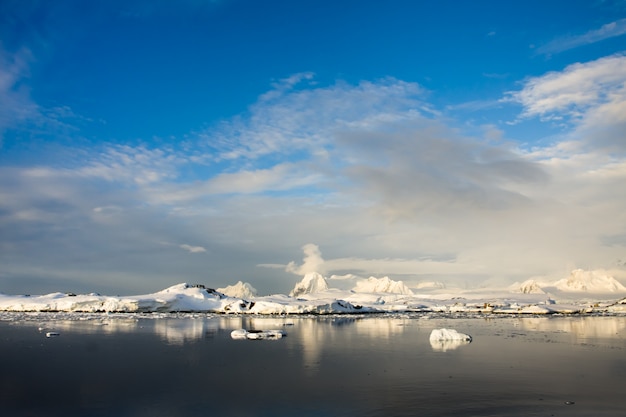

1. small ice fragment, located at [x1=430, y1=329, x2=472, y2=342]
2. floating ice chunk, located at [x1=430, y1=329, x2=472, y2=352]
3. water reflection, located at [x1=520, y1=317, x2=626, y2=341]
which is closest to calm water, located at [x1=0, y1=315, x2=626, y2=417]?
floating ice chunk, located at [x1=430, y1=329, x2=472, y2=352]

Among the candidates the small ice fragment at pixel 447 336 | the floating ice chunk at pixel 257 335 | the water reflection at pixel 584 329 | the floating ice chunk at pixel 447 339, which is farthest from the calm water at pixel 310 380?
the water reflection at pixel 584 329

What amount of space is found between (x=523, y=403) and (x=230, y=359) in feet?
45.5

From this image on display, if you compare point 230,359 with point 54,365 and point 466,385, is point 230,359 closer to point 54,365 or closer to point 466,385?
point 54,365

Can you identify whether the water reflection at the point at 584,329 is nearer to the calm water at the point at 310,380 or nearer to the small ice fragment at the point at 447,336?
the small ice fragment at the point at 447,336

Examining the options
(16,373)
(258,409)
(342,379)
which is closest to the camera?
(258,409)

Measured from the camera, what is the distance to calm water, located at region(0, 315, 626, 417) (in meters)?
12.8

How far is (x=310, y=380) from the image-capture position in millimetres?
17078

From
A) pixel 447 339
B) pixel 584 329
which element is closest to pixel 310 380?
pixel 447 339

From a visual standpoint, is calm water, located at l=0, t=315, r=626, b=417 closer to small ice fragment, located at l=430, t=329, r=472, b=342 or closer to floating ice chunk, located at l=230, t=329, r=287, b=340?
small ice fragment, located at l=430, t=329, r=472, b=342

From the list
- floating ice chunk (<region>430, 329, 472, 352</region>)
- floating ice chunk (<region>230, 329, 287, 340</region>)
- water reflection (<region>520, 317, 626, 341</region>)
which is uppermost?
floating ice chunk (<region>230, 329, 287, 340</region>)

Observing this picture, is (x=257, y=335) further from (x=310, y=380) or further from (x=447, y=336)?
(x=310, y=380)

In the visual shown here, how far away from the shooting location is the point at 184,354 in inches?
968

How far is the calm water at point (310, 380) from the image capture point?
1283 centimetres

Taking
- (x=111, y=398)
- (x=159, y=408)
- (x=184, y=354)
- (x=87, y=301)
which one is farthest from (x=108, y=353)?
(x=87, y=301)
